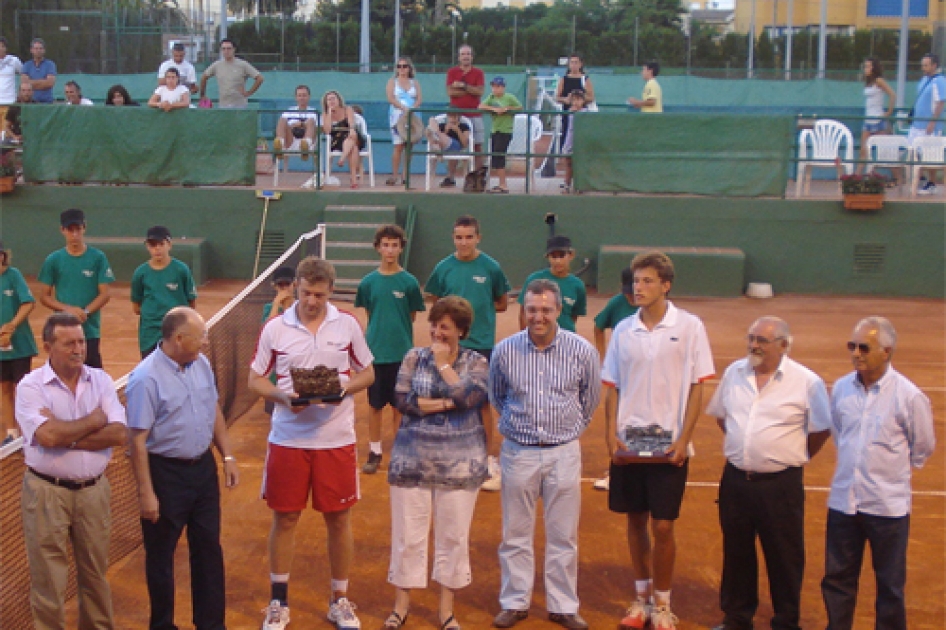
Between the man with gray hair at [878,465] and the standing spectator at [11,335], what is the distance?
662 centimetres

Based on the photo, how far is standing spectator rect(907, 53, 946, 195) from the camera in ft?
59.0

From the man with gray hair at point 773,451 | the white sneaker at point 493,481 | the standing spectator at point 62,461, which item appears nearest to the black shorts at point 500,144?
the white sneaker at point 493,481

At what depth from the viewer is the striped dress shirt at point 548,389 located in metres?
6.48

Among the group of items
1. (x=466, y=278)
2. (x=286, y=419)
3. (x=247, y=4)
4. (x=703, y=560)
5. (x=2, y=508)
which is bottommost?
(x=703, y=560)

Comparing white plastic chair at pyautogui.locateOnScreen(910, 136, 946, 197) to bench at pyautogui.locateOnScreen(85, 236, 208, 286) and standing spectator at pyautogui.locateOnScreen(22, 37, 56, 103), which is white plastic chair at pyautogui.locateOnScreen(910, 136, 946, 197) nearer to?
bench at pyautogui.locateOnScreen(85, 236, 208, 286)

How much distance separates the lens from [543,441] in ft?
21.2

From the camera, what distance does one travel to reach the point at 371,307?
937 cm

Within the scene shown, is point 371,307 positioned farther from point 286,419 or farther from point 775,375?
point 775,375

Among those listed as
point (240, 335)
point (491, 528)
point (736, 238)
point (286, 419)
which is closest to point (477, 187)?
point (736, 238)

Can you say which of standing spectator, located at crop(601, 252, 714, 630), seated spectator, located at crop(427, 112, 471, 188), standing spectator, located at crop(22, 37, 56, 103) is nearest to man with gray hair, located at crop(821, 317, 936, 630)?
standing spectator, located at crop(601, 252, 714, 630)

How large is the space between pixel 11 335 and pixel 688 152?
11458 mm

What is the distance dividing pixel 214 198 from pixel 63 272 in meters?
8.62

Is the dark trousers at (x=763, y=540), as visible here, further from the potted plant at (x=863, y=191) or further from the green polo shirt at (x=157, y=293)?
the potted plant at (x=863, y=191)

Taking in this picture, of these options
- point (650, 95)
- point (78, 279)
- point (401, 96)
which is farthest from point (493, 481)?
point (650, 95)
